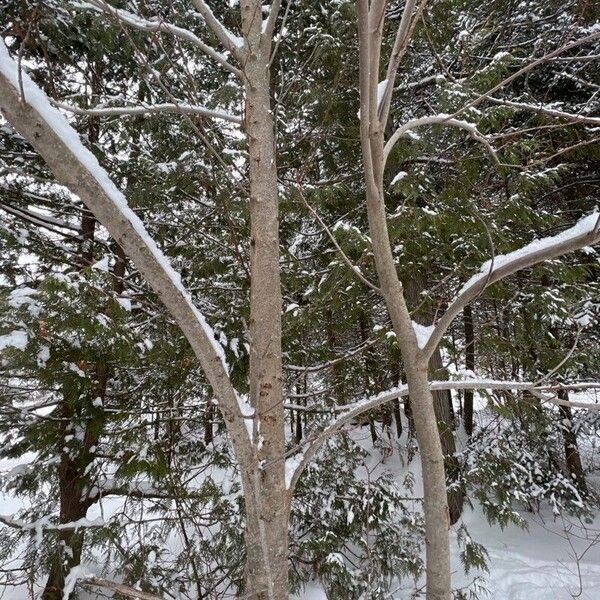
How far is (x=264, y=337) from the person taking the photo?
160cm

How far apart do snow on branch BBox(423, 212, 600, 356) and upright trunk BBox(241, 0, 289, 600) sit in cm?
59

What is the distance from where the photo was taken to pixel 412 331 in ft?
4.88

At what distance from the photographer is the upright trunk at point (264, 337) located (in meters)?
1.30

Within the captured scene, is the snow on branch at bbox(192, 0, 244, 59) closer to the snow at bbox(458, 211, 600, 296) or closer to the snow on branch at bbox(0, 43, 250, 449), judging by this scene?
the snow on branch at bbox(0, 43, 250, 449)

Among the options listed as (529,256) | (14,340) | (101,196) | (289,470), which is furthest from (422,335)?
(14,340)

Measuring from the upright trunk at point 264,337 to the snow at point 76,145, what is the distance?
0.92 feet

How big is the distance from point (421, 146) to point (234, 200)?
2.27 m

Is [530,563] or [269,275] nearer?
[269,275]

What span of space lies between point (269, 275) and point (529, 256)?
92 cm

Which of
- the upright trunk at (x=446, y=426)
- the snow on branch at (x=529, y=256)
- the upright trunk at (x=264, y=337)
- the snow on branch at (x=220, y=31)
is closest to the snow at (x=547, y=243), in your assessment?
the snow on branch at (x=529, y=256)

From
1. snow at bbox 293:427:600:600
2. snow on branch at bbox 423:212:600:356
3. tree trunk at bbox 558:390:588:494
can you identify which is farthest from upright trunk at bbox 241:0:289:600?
tree trunk at bbox 558:390:588:494

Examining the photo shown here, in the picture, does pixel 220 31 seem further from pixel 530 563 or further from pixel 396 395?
pixel 530 563

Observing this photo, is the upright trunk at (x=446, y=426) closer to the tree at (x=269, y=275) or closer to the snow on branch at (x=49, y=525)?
the tree at (x=269, y=275)

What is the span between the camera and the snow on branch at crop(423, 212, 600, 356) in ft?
3.81
